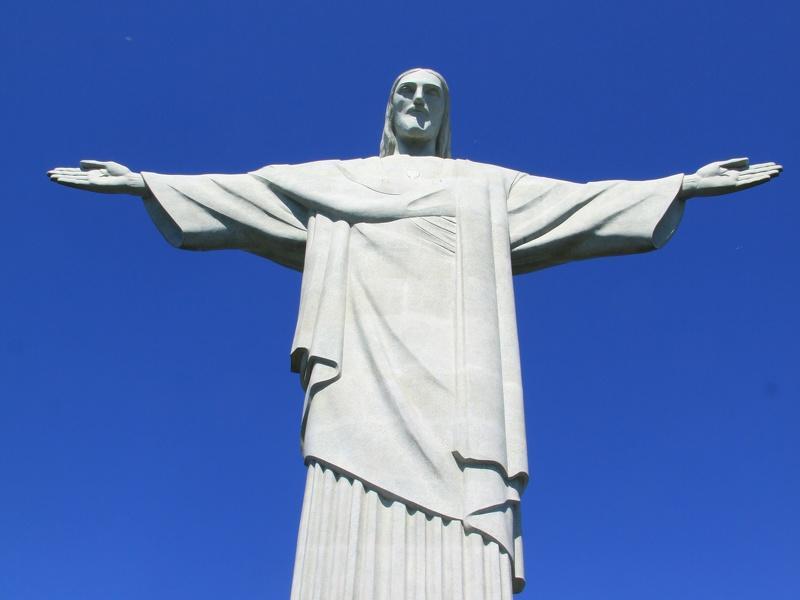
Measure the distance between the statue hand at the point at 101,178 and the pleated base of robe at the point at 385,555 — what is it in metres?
3.96

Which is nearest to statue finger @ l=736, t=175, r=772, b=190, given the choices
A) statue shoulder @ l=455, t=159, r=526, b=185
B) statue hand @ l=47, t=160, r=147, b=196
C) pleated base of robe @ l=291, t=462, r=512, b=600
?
statue shoulder @ l=455, t=159, r=526, b=185

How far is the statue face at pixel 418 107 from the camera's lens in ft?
38.2

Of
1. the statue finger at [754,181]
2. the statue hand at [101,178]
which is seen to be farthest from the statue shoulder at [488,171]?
the statue hand at [101,178]

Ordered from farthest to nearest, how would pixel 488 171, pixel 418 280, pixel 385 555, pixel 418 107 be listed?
pixel 418 107 → pixel 488 171 → pixel 418 280 → pixel 385 555

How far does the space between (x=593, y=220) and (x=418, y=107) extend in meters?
2.36

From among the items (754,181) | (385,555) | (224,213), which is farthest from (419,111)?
(385,555)

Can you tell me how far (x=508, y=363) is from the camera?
9750mm

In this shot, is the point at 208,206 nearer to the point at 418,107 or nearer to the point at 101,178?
the point at 101,178

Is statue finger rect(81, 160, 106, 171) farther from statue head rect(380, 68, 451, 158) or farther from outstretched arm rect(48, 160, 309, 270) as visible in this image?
statue head rect(380, 68, 451, 158)

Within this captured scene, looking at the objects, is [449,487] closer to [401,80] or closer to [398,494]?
[398,494]

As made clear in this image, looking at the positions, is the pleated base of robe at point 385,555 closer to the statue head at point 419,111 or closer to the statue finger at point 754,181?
the statue head at point 419,111

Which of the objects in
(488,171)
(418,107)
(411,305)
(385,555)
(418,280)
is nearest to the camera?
(385,555)

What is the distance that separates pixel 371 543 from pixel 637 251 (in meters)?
4.27

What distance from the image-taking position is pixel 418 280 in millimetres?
10023
